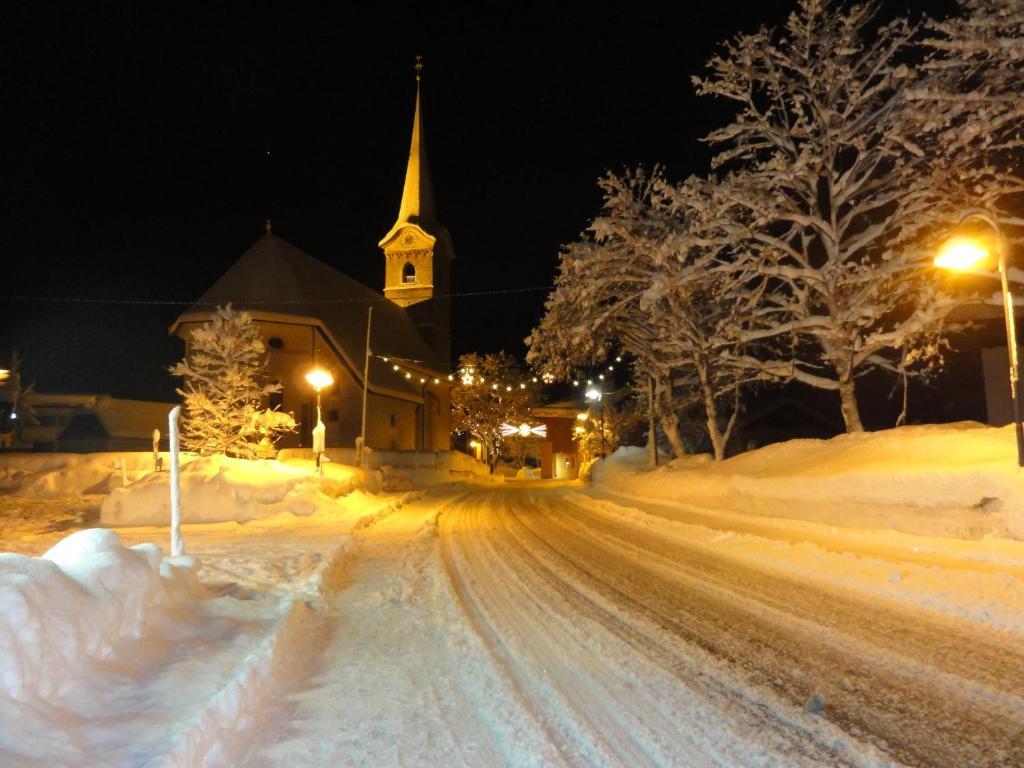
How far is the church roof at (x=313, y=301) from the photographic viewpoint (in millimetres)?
34969

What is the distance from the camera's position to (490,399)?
57.2 m

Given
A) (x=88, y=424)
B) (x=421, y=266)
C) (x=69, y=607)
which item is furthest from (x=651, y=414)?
(x=421, y=266)

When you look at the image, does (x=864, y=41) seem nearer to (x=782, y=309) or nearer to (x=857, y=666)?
(x=782, y=309)

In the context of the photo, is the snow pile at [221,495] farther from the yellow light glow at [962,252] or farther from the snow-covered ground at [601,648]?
the yellow light glow at [962,252]

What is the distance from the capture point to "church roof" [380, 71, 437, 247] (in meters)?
59.4

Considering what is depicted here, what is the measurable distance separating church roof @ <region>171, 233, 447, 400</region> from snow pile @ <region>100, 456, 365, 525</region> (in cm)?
1475

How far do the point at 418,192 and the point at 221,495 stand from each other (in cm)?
4692

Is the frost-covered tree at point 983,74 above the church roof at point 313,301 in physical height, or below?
below

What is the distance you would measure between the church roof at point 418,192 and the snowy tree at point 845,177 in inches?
1748

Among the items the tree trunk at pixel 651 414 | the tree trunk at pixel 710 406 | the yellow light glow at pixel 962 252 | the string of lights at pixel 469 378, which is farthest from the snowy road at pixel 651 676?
the string of lights at pixel 469 378

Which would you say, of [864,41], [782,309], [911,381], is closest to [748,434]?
[911,381]

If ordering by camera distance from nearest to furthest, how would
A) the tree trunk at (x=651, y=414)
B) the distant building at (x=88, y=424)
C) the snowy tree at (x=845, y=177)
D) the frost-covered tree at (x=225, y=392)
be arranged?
the snowy tree at (x=845, y=177) < the frost-covered tree at (x=225, y=392) < the tree trunk at (x=651, y=414) < the distant building at (x=88, y=424)

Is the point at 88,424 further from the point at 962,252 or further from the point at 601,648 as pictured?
the point at 962,252

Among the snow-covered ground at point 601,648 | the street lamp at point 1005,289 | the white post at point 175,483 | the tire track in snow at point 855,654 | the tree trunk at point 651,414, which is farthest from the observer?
the tree trunk at point 651,414
